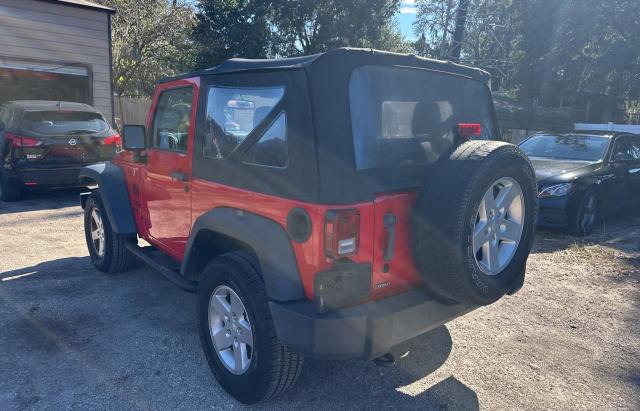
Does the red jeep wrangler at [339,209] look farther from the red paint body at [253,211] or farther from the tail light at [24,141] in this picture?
the tail light at [24,141]

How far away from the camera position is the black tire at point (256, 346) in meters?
2.61

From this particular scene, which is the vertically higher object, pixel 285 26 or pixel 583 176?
pixel 285 26

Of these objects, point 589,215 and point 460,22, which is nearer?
point 589,215

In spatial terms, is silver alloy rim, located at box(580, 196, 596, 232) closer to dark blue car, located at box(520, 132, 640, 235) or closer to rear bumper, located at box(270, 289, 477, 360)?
dark blue car, located at box(520, 132, 640, 235)

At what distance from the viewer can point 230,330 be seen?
9.71 ft

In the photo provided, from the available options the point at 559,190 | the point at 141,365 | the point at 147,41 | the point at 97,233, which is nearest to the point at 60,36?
the point at 147,41

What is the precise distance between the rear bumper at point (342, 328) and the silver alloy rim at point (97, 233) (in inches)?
121

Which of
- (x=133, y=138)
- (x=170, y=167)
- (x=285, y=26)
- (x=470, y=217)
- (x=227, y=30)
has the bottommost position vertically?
(x=470, y=217)

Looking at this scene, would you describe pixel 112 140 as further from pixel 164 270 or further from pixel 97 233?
pixel 164 270

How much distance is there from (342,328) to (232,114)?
149 centimetres

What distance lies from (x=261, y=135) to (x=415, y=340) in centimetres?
202

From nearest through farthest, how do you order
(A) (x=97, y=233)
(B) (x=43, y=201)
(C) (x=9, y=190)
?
1. (A) (x=97, y=233)
2. (C) (x=9, y=190)
3. (B) (x=43, y=201)

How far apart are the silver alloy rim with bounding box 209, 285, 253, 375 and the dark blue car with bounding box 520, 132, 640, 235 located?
16.8ft

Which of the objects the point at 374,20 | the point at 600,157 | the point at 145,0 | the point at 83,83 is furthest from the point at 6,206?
the point at 374,20
